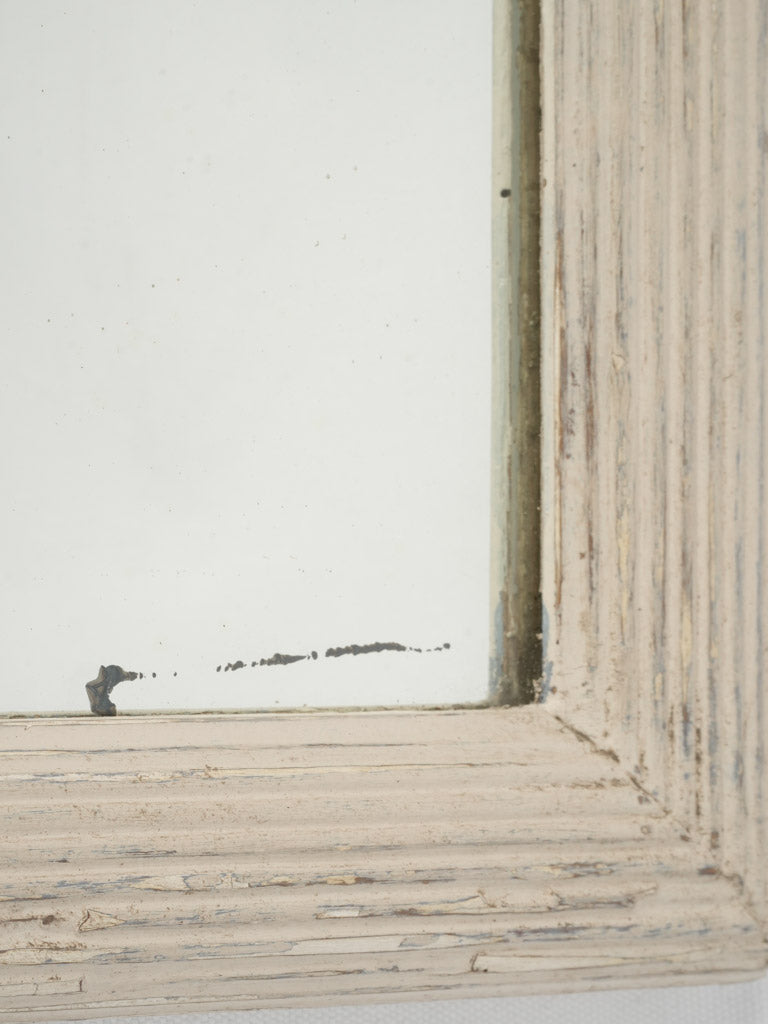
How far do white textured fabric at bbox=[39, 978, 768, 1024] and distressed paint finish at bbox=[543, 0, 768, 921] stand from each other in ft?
0.37

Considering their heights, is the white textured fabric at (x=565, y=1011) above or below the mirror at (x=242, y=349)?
below

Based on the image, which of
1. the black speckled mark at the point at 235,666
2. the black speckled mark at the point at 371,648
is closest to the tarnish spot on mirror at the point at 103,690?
the black speckled mark at the point at 235,666

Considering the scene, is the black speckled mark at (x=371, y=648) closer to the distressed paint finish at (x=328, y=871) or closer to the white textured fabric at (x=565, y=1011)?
the distressed paint finish at (x=328, y=871)

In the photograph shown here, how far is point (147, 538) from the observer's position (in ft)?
1.44

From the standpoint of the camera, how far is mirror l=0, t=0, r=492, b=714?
17.1 inches

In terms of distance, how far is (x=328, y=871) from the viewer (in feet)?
1.33

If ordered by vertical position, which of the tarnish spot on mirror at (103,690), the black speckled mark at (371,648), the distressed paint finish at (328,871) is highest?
the black speckled mark at (371,648)

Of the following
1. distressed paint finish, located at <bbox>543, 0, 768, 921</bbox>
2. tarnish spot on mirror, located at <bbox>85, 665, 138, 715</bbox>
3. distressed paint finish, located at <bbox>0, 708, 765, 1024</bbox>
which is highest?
distressed paint finish, located at <bbox>543, 0, 768, 921</bbox>

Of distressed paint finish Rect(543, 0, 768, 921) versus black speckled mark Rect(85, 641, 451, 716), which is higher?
distressed paint finish Rect(543, 0, 768, 921)

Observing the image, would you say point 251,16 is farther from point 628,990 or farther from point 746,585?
point 628,990

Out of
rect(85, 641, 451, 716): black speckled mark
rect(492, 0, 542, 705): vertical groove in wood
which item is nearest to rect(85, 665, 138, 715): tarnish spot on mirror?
rect(85, 641, 451, 716): black speckled mark

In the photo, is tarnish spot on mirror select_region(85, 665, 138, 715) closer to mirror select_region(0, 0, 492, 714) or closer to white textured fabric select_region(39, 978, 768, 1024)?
mirror select_region(0, 0, 492, 714)

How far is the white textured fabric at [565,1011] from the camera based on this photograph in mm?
439

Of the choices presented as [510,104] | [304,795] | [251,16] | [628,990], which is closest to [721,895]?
[628,990]
